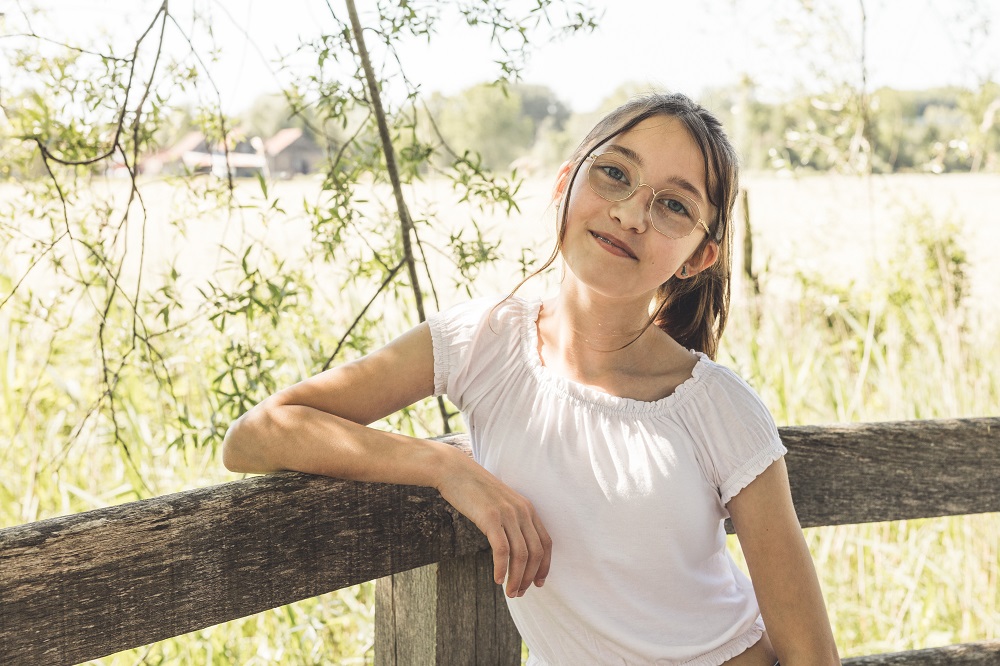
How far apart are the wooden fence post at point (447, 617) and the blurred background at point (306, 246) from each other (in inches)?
21.0

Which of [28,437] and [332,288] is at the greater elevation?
[332,288]

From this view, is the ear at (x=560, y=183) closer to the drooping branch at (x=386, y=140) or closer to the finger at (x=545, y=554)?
the drooping branch at (x=386, y=140)

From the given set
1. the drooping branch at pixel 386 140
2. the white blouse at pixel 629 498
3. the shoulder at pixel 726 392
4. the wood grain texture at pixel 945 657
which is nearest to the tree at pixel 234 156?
the drooping branch at pixel 386 140

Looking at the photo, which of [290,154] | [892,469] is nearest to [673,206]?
[892,469]

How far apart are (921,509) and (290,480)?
1233mm

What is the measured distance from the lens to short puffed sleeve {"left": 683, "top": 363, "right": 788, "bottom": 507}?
1427 mm

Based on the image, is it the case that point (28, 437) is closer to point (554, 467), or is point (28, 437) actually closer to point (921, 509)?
point (554, 467)

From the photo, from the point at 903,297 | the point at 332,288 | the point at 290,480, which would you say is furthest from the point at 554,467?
Result: the point at 903,297

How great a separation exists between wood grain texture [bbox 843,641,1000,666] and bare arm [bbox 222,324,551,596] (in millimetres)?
830

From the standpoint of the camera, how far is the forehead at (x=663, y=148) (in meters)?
1.50

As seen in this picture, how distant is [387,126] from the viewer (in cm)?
190

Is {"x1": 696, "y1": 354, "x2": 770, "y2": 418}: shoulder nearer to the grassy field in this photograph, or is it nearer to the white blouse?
the white blouse

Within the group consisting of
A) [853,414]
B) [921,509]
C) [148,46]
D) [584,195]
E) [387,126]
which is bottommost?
[853,414]

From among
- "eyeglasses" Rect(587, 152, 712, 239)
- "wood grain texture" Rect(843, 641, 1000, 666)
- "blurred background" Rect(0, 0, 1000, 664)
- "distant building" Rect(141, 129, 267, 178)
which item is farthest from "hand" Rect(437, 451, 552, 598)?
"distant building" Rect(141, 129, 267, 178)
